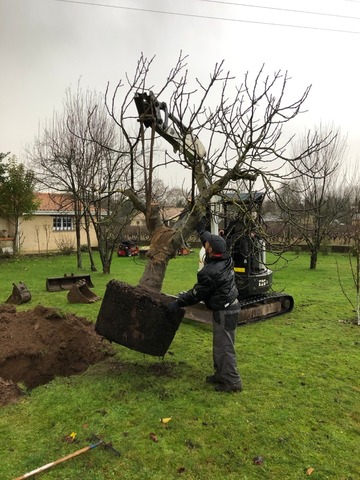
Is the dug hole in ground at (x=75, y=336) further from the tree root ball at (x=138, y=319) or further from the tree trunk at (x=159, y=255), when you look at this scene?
the tree trunk at (x=159, y=255)

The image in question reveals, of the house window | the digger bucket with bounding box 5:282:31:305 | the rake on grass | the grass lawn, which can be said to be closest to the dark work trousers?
the grass lawn

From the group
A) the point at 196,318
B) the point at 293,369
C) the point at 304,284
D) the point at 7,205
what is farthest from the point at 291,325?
the point at 7,205

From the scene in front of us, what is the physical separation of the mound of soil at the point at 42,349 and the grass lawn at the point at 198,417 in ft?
1.24

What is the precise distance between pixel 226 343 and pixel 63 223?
79.8 feet

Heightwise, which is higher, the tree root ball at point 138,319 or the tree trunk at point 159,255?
the tree trunk at point 159,255

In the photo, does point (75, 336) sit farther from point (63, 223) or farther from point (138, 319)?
point (63, 223)

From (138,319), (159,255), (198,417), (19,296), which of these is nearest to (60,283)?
(19,296)

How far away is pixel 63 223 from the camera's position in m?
26.8

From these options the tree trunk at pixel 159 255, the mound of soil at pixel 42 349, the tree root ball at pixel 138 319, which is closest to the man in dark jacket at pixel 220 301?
the tree root ball at pixel 138 319

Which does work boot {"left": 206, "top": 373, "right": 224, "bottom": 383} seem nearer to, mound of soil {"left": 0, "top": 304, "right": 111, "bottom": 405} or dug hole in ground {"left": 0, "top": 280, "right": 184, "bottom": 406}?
dug hole in ground {"left": 0, "top": 280, "right": 184, "bottom": 406}

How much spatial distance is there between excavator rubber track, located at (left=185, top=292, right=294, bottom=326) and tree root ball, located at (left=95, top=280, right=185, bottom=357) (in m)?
2.94

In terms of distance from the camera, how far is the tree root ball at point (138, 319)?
164 inches

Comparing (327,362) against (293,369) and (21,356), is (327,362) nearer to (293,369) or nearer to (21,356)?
(293,369)

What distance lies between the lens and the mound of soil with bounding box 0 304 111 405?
479cm
